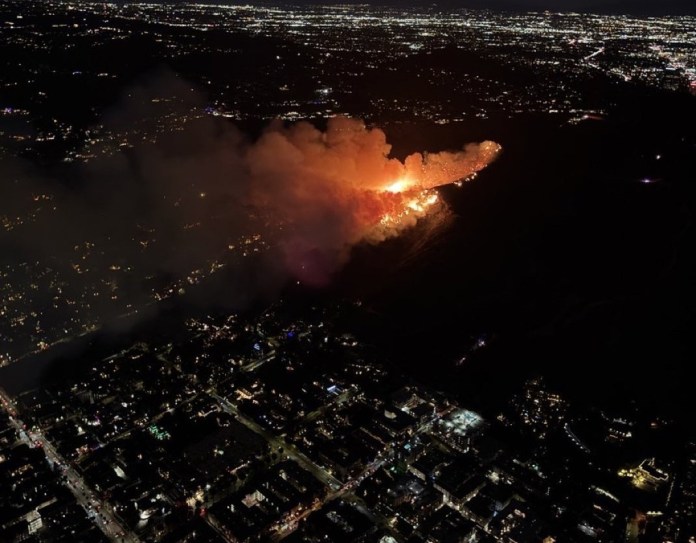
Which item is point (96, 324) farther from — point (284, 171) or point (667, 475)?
point (667, 475)

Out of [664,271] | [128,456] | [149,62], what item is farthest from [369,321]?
[149,62]

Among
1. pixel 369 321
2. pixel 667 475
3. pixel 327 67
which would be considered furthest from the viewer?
pixel 327 67

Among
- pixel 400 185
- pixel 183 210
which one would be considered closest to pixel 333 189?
pixel 400 185

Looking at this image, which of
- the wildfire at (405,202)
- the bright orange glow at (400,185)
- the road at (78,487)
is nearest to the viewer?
the road at (78,487)

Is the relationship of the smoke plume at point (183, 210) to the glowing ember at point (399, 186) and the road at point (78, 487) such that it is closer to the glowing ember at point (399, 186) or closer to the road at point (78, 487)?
the glowing ember at point (399, 186)

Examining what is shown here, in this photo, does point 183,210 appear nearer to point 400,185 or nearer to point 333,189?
point 333,189

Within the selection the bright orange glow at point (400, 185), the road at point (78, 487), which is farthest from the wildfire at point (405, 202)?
the road at point (78, 487)

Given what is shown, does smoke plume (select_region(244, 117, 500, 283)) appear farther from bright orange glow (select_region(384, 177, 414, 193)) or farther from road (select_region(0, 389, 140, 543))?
road (select_region(0, 389, 140, 543))

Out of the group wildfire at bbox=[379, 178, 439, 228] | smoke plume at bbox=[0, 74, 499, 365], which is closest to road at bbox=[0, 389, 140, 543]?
smoke plume at bbox=[0, 74, 499, 365]

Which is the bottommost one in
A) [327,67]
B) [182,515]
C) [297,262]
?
[182,515]
